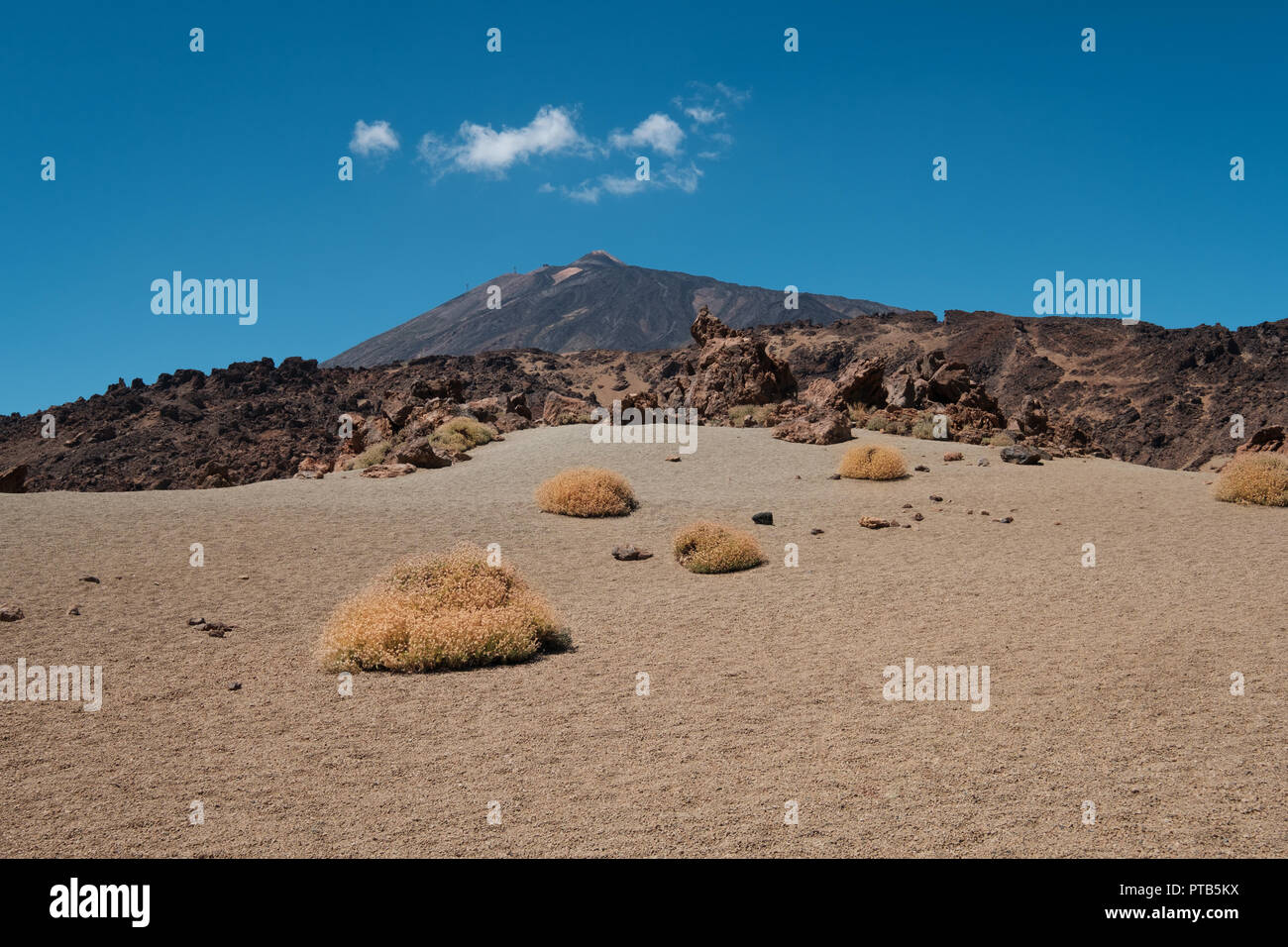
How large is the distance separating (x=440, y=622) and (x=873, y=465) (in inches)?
Answer: 428

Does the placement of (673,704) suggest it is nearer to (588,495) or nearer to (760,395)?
(588,495)

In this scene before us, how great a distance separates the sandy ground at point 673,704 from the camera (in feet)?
12.6

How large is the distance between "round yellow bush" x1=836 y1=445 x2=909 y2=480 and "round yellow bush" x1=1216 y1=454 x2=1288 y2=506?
5.12 metres

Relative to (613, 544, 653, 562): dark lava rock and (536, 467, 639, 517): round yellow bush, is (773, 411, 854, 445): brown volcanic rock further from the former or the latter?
(613, 544, 653, 562): dark lava rock

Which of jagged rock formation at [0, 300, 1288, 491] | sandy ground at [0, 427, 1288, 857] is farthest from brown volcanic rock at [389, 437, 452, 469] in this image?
sandy ground at [0, 427, 1288, 857]

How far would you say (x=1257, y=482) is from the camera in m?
13.0

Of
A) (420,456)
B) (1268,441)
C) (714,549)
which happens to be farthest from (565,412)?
(1268,441)

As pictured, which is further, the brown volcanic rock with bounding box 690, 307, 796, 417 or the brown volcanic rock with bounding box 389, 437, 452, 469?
the brown volcanic rock with bounding box 690, 307, 796, 417

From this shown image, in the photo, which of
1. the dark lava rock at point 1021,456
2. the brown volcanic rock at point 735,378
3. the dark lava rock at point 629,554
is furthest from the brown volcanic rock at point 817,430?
the dark lava rock at point 629,554

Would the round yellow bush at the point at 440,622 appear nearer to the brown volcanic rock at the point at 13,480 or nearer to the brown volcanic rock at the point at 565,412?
the brown volcanic rock at the point at 13,480

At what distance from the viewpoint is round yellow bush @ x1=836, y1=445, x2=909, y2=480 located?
612 inches

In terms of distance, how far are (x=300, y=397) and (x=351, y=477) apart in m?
40.7

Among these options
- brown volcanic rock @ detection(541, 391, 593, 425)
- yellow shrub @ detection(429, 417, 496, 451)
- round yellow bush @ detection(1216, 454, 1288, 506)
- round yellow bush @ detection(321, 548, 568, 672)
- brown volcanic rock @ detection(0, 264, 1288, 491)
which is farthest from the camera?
brown volcanic rock @ detection(541, 391, 593, 425)
